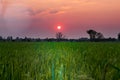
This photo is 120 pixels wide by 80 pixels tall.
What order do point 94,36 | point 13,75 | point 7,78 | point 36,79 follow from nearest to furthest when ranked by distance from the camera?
1. point 36,79
2. point 7,78
3. point 13,75
4. point 94,36

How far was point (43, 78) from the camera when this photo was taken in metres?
3.06

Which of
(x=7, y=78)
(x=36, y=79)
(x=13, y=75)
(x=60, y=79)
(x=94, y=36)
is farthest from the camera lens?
(x=94, y=36)

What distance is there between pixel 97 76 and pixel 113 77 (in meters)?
0.21

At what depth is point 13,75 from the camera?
3.52 m

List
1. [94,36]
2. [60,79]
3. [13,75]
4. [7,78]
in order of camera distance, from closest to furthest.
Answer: [60,79] → [7,78] → [13,75] → [94,36]

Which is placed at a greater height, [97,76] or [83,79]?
[83,79]

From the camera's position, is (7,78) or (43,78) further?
(7,78)

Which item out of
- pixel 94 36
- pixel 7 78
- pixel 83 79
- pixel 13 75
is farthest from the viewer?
pixel 94 36

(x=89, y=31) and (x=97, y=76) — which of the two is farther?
(x=89, y=31)

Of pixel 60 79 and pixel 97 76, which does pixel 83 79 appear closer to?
pixel 60 79

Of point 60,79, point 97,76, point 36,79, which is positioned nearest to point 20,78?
point 36,79

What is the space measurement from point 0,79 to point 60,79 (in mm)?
818

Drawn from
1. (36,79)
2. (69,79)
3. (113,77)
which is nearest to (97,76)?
(113,77)

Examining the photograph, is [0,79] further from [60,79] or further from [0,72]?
[60,79]
